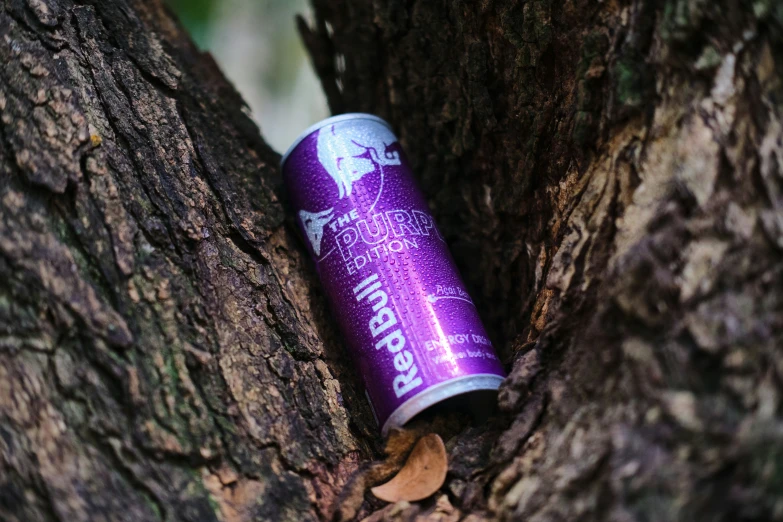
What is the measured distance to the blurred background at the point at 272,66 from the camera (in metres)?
3.66

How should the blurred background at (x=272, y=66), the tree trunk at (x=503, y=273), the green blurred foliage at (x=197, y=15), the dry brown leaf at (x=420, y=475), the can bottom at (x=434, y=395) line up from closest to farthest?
1. the tree trunk at (x=503, y=273)
2. the dry brown leaf at (x=420, y=475)
3. the can bottom at (x=434, y=395)
4. the green blurred foliage at (x=197, y=15)
5. the blurred background at (x=272, y=66)

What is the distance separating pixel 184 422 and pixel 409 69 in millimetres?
1091

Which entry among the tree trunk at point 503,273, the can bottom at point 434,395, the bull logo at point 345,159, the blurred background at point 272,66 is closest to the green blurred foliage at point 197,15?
the blurred background at point 272,66

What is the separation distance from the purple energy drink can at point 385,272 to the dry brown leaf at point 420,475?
3.0 inches

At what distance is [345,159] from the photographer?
1.46 m

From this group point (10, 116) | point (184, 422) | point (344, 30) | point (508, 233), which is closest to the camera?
point (184, 422)

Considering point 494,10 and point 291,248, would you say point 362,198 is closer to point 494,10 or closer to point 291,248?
point 291,248

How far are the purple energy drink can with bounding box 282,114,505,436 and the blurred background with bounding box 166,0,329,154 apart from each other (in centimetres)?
218

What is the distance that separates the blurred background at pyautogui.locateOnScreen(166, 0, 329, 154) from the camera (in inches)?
144

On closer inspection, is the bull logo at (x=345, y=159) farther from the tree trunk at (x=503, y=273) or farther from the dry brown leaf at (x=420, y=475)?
the dry brown leaf at (x=420, y=475)

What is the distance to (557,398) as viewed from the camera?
107cm

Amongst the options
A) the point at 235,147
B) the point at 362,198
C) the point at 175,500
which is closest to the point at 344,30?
the point at 235,147

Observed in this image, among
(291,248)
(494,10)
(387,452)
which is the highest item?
(494,10)

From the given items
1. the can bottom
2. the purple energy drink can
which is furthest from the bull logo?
the can bottom
